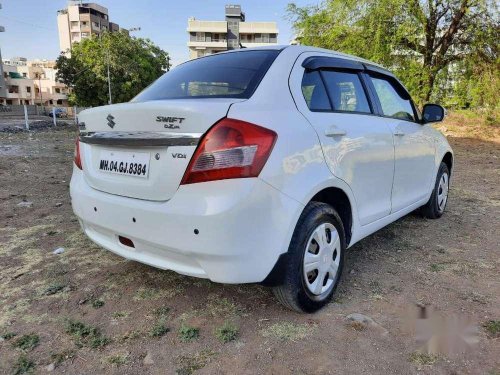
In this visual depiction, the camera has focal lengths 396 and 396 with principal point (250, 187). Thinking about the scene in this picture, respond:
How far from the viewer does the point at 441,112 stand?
3.97 m

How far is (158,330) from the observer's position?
7.65 feet

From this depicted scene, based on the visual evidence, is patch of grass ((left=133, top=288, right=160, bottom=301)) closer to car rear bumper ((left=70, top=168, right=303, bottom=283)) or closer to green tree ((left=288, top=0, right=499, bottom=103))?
car rear bumper ((left=70, top=168, right=303, bottom=283))

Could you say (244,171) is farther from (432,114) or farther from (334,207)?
(432,114)

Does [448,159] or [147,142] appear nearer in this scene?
[147,142]

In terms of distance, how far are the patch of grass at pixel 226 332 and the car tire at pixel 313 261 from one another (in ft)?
1.07

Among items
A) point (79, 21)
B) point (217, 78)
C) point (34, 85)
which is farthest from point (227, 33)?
point (217, 78)

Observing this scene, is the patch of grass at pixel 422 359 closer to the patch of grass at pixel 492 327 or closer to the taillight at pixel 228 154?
the patch of grass at pixel 492 327

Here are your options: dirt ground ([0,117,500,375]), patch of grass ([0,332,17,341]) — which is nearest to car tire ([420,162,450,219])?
dirt ground ([0,117,500,375])

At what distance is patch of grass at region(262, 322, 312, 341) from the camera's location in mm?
2283

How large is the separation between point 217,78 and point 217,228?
115 centimetres

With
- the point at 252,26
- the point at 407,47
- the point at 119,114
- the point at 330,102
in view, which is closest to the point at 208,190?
the point at 119,114

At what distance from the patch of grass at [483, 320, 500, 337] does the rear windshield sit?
6.48 feet

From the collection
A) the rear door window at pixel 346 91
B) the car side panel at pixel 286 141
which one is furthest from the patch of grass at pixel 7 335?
the rear door window at pixel 346 91

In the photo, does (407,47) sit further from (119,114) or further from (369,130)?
(119,114)
